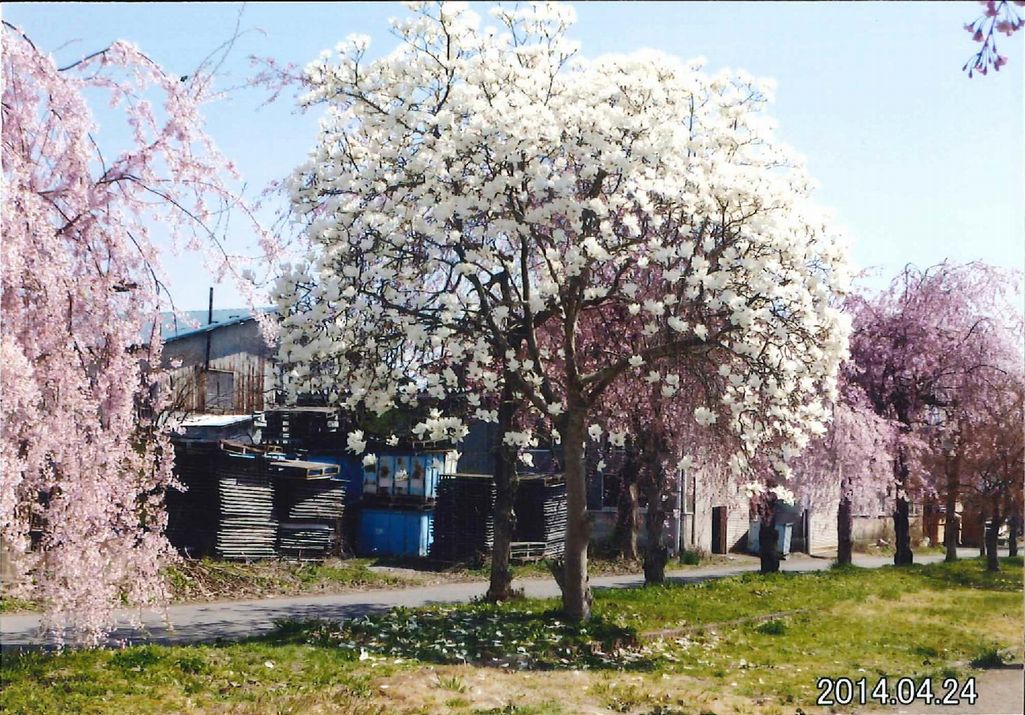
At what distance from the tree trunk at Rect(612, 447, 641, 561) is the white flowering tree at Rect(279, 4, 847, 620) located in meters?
16.6

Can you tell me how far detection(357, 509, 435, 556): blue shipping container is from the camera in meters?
31.2

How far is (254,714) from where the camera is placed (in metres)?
10.5

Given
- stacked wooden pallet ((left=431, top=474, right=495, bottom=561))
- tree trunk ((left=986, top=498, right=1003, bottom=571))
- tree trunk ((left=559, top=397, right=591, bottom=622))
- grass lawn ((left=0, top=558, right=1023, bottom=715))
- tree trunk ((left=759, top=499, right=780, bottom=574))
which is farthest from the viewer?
stacked wooden pallet ((left=431, top=474, right=495, bottom=561))

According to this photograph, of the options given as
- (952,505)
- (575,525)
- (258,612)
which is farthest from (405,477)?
(952,505)

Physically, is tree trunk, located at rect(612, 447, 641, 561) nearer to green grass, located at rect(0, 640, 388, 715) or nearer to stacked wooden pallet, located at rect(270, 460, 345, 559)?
stacked wooden pallet, located at rect(270, 460, 345, 559)

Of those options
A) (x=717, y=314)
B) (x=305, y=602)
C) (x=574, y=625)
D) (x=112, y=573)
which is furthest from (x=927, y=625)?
(x=112, y=573)

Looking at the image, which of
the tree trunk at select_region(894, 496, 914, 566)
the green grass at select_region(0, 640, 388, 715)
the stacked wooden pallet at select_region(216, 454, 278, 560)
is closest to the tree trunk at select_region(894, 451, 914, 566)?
the tree trunk at select_region(894, 496, 914, 566)

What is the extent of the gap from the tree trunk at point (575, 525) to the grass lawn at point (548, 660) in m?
0.44

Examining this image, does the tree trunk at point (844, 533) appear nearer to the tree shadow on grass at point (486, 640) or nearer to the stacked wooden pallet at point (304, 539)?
the stacked wooden pallet at point (304, 539)

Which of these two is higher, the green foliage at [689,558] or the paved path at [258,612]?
the paved path at [258,612]

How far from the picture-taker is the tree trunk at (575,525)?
16266 millimetres

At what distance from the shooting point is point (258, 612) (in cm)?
1959

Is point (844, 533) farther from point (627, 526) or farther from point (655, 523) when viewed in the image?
point (655, 523)

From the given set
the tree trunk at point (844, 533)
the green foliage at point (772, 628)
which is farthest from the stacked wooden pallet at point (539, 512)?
the green foliage at point (772, 628)
